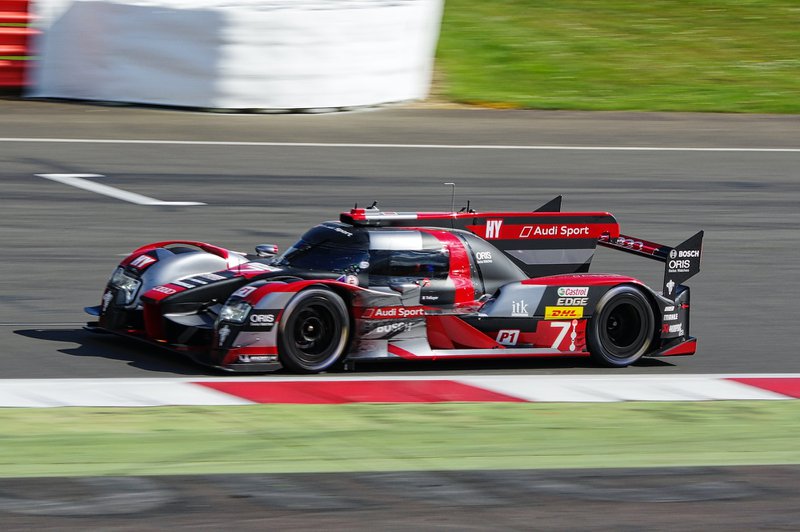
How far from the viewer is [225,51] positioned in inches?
709

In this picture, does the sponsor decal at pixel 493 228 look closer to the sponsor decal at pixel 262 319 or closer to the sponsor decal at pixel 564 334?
the sponsor decal at pixel 564 334

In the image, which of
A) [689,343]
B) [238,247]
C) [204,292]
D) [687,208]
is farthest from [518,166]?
[204,292]

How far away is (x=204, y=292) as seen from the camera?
29.6 ft

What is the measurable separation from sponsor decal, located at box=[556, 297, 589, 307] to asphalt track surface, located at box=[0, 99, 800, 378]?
0.47 meters

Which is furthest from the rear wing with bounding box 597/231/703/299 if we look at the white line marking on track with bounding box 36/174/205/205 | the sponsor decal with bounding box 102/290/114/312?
the white line marking on track with bounding box 36/174/205/205

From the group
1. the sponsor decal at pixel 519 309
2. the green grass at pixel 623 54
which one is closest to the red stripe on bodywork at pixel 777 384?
the sponsor decal at pixel 519 309

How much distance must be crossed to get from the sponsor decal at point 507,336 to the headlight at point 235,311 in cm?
182

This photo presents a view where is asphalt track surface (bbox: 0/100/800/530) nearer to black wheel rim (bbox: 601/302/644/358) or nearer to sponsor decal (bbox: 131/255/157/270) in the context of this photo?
black wheel rim (bbox: 601/302/644/358)

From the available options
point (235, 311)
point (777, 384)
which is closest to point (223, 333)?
point (235, 311)

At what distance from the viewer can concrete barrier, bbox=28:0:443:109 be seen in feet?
59.3

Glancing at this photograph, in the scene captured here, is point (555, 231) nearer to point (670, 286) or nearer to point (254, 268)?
point (670, 286)

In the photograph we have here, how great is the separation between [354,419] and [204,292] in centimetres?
175

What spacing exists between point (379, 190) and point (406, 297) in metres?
6.84

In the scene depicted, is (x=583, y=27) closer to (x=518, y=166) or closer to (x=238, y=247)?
(x=518, y=166)
